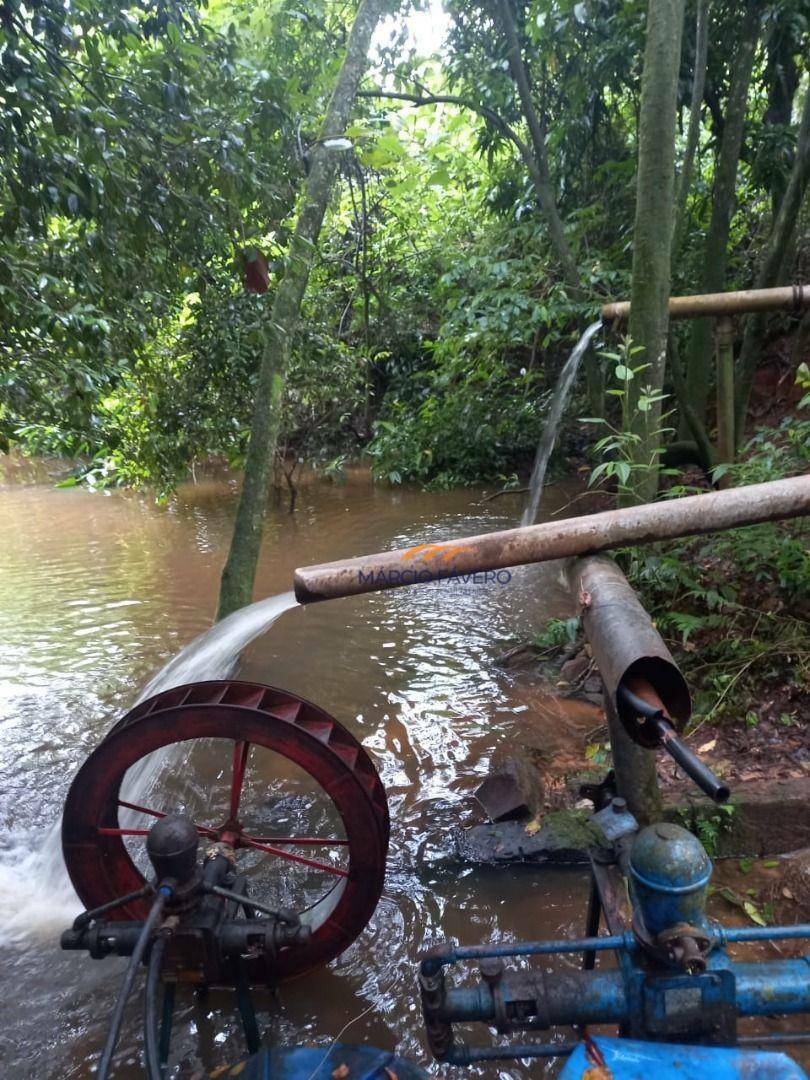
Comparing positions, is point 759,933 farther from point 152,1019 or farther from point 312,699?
point 312,699

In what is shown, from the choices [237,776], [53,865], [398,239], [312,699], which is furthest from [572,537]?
[398,239]

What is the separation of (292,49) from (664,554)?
5.79m

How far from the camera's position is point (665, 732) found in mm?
1592

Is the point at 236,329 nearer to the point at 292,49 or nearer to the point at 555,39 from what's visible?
the point at 292,49

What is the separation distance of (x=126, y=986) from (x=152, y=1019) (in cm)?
11

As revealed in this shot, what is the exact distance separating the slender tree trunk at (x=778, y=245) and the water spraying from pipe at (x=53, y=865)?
16.3ft

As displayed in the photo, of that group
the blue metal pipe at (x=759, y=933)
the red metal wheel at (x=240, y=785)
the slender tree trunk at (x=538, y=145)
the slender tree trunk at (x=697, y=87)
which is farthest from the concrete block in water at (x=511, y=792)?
the slender tree trunk at (x=538, y=145)

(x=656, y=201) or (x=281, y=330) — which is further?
(x=281, y=330)

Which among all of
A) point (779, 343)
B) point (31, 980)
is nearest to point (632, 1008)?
point (31, 980)

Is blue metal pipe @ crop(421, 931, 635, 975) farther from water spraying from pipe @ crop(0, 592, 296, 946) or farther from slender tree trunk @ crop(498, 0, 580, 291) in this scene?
slender tree trunk @ crop(498, 0, 580, 291)

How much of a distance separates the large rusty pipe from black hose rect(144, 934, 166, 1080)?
116 cm

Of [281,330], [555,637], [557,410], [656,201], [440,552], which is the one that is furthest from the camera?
[557,410]

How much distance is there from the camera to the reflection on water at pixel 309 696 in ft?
8.91

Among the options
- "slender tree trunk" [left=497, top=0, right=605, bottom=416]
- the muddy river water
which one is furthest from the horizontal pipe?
the muddy river water
